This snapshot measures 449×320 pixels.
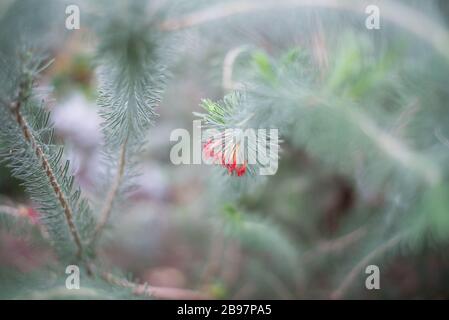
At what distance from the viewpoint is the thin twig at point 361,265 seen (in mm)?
639

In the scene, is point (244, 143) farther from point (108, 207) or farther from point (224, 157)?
point (108, 207)

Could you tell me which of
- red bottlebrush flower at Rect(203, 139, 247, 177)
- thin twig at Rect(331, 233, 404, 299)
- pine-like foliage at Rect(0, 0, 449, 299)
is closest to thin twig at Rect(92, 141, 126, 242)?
pine-like foliage at Rect(0, 0, 449, 299)

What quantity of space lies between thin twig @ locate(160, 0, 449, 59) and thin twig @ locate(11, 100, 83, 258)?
215 millimetres

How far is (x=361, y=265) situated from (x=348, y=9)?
440mm

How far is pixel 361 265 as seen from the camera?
0.66 meters

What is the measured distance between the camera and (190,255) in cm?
100

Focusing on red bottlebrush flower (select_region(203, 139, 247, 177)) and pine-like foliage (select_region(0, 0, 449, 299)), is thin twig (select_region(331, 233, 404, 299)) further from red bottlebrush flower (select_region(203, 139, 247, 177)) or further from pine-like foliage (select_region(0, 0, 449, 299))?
red bottlebrush flower (select_region(203, 139, 247, 177))

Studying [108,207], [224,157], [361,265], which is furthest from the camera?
[361,265]

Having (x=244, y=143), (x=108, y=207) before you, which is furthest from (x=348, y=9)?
(x=108, y=207)

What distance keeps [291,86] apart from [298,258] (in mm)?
433

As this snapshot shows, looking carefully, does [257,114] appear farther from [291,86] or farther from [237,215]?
[237,215]

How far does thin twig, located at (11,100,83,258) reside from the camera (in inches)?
15.3
